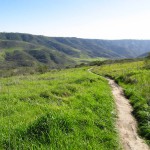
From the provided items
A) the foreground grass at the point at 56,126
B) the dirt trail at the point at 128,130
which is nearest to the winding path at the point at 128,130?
the dirt trail at the point at 128,130

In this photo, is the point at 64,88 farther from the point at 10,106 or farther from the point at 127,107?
the point at 10,106

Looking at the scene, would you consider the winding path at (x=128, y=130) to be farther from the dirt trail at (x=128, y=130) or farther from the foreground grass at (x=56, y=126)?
the foreground grass at (x=56, y=126)

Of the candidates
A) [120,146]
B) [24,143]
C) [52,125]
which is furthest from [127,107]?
[24,143]

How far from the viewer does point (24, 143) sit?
361 inches

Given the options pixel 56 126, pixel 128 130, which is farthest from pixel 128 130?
pixel 56 126

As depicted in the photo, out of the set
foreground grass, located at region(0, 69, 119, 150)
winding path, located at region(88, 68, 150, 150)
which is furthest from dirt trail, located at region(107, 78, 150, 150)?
foreground grass, located at region(0, 69, 119, 150)

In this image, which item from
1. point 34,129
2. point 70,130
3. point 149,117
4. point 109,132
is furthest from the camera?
point 149,117

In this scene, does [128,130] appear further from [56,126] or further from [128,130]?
[56,126]

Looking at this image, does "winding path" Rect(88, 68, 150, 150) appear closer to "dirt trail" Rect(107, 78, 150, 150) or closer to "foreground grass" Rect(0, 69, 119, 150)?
"dirt trail" Rect(107, 78, 150, 150)

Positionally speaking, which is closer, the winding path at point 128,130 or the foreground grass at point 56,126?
the foreground grass at point 56,126

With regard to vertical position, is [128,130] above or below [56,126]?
below

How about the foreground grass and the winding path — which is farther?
the winding path

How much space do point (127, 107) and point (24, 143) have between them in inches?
386

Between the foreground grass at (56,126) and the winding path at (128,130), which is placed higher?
the foreground grass at (56,126)
